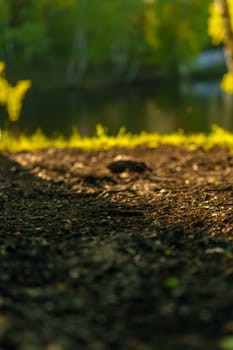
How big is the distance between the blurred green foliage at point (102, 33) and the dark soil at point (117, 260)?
39705mm

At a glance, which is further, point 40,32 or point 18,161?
point 40,32

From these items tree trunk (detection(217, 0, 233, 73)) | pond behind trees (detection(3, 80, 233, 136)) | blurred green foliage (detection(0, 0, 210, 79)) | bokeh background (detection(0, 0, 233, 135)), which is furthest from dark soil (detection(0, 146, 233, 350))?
blurred green foliage (detection(0, 0, 210, 79))

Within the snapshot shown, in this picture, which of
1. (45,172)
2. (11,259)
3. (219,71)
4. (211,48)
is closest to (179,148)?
(45,172)

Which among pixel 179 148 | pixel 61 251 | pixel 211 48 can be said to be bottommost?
pixel 211 48

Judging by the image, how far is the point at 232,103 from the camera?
3288 cm

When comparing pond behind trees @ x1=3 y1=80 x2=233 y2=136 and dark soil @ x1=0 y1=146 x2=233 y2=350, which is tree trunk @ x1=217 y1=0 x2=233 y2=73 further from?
pond behind trees @ x1=3 y1=80 x2=233 y2=136

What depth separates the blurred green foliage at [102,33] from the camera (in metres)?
50.0

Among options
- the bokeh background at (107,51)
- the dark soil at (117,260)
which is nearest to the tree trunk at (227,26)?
the dark soil at (117,260)

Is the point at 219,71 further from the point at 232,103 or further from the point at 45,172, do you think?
the point at 45,172

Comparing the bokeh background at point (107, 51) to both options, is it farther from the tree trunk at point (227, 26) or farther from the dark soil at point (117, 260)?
the dark soil at point (117, 260)

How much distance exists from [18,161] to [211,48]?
94.0m

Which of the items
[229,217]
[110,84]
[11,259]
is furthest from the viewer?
[110,84]

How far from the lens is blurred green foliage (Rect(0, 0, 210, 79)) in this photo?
50000 millimetres

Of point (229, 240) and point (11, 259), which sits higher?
point (11, 259)
